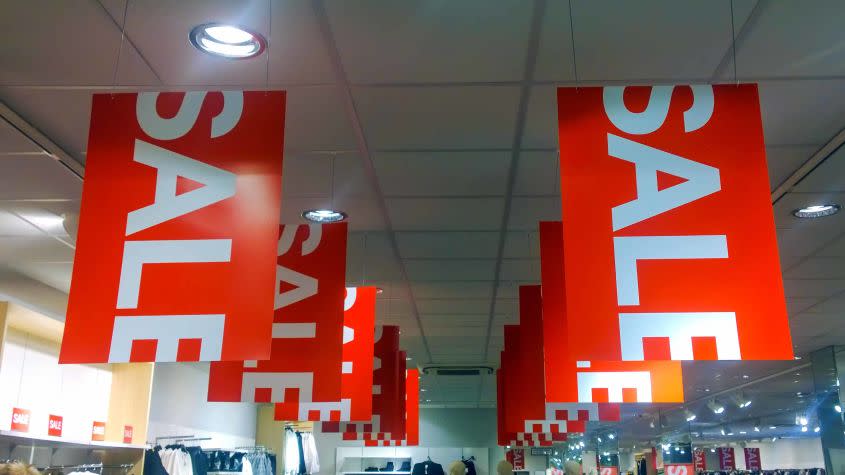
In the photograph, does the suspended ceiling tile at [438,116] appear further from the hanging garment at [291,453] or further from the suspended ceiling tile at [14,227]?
the hanging garment at [291,453]

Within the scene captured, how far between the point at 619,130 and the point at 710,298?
0.74 meters

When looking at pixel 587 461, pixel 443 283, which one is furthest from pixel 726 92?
pixel 587 461

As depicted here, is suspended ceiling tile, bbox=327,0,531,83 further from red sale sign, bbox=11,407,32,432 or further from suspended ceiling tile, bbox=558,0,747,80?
red sale sign, bbox=11,407,32,432

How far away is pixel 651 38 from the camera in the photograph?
3.77m

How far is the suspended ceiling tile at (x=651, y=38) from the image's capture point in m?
3.53

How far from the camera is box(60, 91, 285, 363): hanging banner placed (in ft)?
8.95

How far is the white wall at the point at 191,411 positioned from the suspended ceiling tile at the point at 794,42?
829 cm

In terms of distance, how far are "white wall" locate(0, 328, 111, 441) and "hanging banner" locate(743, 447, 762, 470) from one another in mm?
33456

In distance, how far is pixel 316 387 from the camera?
14.7 feet

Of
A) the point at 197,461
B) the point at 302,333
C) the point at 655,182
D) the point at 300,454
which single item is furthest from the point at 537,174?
the point at 300,454

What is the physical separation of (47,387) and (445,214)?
15.5ft

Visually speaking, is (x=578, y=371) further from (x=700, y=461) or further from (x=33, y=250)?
(x=700, y=461)

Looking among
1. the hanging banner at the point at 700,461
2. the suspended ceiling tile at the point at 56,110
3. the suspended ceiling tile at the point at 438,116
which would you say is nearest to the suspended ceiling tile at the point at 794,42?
the suspended ceiling tile at the point at 438,116

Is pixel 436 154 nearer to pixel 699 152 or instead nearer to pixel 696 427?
pixel 699 152
